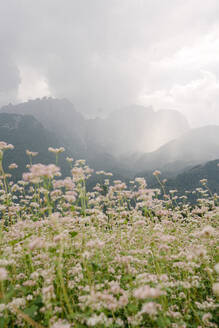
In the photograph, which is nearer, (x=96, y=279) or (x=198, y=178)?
(x=96, y=279)

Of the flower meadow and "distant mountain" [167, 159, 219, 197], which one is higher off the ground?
"distant mountain" [167, 159, 219, 197]

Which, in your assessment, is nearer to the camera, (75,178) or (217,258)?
(75,178)

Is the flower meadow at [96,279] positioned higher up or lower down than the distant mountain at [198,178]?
lower down

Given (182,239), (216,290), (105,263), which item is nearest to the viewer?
(216,290)

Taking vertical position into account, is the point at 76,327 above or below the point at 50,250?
below

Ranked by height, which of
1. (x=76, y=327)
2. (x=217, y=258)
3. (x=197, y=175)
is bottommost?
(x=217, y=258)

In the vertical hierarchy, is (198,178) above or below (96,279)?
above

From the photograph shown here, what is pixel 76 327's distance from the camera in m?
2.77

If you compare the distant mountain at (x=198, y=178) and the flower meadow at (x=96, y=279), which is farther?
the distant mountain at (x=198, y=178)

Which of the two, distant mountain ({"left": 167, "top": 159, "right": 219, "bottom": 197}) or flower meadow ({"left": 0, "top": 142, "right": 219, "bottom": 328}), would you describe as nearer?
flower meadow ({"left": 0, "top": 142, "right": 219, "bottom": 328})

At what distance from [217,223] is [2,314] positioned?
8.20 meters

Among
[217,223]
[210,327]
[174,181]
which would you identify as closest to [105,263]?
[210,327]

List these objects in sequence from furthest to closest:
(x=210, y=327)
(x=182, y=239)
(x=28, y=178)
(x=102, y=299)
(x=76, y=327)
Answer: (x=182, y=239), (x=28, y=178), (x=210, y=327), (x=76, y=327), (x=102, y=299)

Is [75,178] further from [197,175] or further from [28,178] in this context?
[197,175]
